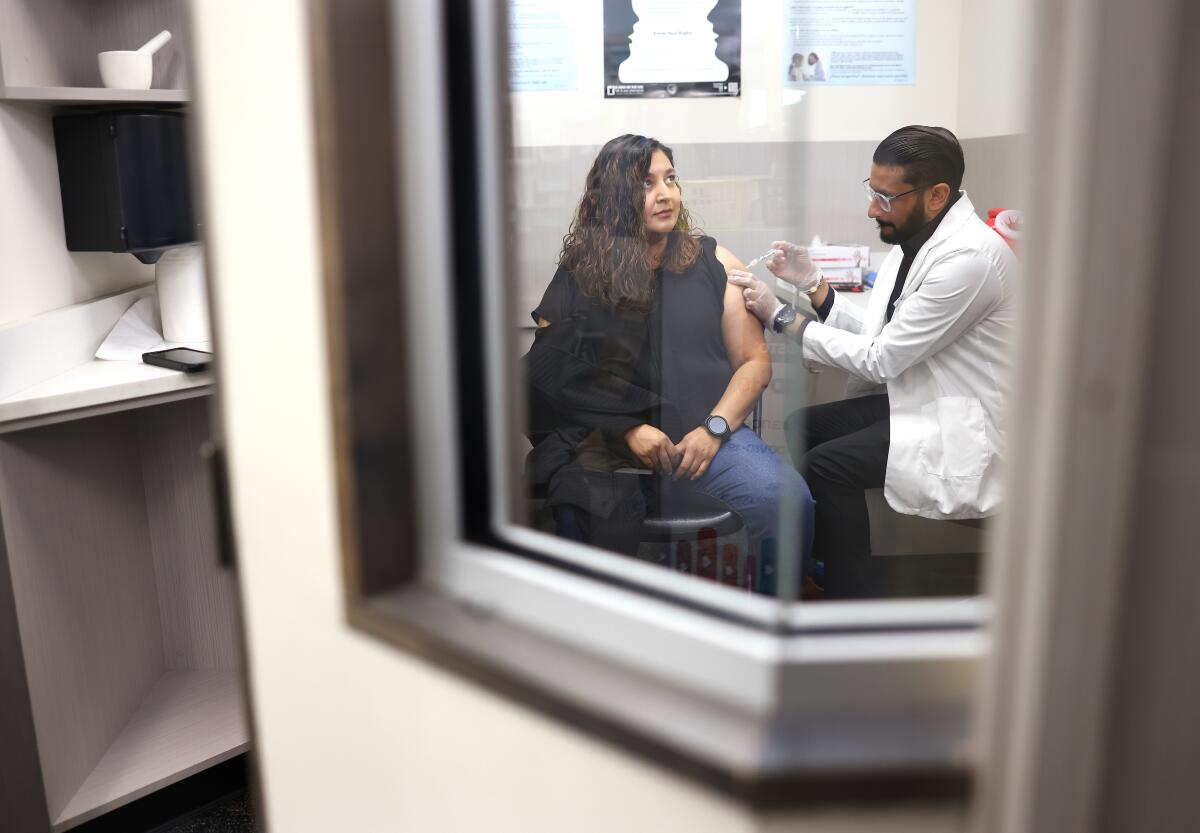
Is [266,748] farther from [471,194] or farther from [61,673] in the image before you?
[61,673]

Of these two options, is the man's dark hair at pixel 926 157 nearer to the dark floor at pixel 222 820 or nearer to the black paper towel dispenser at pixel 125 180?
the black paper towel dispenser at pixel 125 180

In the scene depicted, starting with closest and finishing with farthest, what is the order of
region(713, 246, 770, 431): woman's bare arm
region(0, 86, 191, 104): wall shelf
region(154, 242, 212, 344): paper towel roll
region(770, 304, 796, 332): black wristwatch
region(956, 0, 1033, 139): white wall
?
region(0, 86, 191, 104): wall shelf, region(154, 242, 212, 344): paper towel roll, region(770, 304, 796, 332): black wristwatch, region(713, 246, 770, 431): woman's bare arm, region(956, 0, 1033, 139): white wall

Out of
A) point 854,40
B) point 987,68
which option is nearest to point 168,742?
point 854,40

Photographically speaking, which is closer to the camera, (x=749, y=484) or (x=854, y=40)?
(x=749, y=484)

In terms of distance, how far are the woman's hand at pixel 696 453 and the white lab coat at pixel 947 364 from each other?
29cm

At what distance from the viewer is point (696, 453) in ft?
7.16

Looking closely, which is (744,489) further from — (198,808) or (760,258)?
(198,808)

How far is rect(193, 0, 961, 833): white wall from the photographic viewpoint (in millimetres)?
767

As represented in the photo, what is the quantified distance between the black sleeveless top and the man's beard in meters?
0.45

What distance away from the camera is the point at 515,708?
765 mm

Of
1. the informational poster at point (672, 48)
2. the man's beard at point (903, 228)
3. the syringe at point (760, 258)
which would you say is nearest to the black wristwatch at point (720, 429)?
the syringe at point (760, 258)

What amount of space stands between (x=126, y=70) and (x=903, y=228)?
1.62 metres

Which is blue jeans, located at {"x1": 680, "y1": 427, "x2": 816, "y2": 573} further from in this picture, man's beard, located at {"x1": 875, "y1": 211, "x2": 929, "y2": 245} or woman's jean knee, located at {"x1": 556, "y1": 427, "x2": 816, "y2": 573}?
man's beard, located at {"x1": 875, "y1": 211, "x2": 929, "y2": 245}

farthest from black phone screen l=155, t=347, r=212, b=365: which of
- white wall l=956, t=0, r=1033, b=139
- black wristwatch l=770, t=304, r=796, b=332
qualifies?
white wall l=956, t=0, r=1033, b=139
